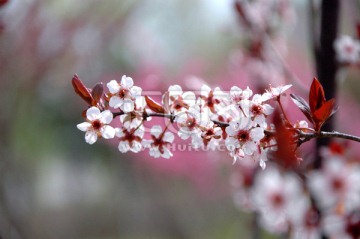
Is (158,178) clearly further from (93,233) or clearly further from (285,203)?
(285,203)

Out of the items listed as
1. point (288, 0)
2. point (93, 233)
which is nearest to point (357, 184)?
point (288, 0)

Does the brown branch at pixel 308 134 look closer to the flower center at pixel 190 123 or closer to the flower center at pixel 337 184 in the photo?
the flower center at pixel 190 123

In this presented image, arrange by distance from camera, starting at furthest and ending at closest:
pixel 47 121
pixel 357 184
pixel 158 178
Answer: pixel 47 121, pixel 158 178, pixel 357 184

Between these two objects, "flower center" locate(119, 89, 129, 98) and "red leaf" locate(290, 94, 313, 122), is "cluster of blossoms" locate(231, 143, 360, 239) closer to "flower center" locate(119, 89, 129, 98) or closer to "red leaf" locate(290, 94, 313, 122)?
"red leaf" locate(290, 94, 313, 122)

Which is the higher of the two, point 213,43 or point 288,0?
point 213,43

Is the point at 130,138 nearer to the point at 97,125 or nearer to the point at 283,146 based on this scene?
the point at 97,125

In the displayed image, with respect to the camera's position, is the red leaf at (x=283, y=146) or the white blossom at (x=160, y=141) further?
the white blossom at (x=160, y=141)

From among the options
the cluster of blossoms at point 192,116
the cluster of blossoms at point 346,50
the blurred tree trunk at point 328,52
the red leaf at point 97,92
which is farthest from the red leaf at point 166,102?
the cluster of blossoms at point 346,50
